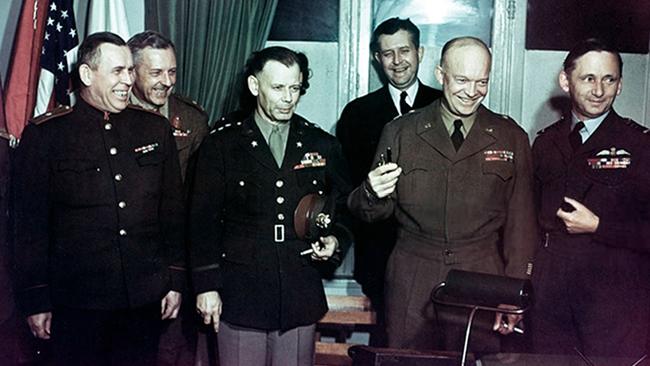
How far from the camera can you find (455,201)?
2848 millimetres

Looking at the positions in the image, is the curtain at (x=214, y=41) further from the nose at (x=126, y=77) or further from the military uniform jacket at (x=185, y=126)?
the nose at (x=126, y=77)

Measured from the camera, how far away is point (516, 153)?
9.47 ft

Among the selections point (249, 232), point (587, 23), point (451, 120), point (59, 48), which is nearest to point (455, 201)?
point (451, 120)

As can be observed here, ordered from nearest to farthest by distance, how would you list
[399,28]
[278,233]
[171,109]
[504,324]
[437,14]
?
[504,324] → [278,233] → [171,109] → [399,28] → [437,14]

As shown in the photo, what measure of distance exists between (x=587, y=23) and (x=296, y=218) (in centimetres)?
232

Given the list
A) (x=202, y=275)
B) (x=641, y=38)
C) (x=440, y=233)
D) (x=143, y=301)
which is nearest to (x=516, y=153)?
(x=440, y=233)

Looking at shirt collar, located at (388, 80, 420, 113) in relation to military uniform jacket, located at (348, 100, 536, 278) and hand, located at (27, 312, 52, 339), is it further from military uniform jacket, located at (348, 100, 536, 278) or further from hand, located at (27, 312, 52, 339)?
hand, located at (27, 312, 52, 339)

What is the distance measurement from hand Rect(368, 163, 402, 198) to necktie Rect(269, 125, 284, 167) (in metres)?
0.55

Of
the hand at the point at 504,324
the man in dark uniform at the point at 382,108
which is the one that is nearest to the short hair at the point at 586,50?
the man in dark uniform at the point at 382,108

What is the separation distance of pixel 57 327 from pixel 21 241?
1.13 ft

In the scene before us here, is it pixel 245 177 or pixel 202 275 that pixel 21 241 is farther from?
pixel 245 177

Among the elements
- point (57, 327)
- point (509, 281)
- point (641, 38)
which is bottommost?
point (57, 327)

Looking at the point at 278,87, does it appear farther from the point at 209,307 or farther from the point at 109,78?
the point at 209,307

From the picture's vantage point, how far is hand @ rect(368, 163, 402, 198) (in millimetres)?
2424
